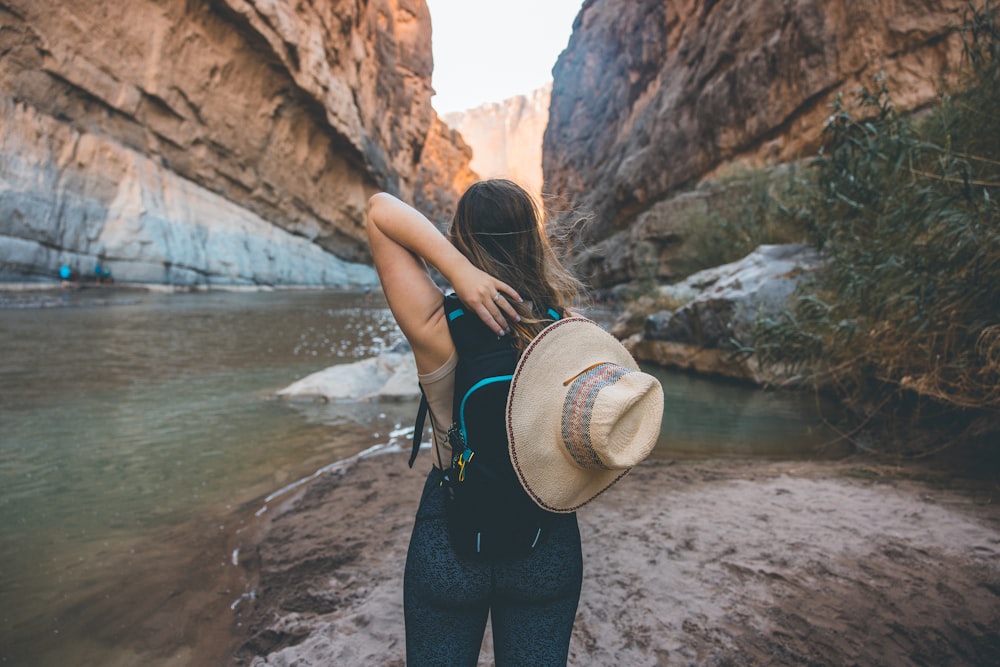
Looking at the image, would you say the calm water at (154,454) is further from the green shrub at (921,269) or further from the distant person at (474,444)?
the distant person at (474,444)

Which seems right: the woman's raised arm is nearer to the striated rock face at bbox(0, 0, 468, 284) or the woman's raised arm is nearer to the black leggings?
the black leggings

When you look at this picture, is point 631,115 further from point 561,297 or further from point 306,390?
point 561,297

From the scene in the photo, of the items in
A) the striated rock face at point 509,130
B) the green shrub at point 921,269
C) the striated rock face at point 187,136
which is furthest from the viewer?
the striated rock face at point 509,130

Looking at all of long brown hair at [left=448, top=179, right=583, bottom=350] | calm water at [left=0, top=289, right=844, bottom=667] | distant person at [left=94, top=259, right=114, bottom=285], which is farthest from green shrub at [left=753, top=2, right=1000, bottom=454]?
distant person at [left=94, top=259, right=114, bottom=285]

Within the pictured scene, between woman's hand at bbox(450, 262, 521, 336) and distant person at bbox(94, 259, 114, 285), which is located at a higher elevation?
distant person at bbox(94, 259, 114, 285)

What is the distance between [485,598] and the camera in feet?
3.65

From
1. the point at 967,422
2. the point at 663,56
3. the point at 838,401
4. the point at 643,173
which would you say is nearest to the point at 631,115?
the point at 663,56

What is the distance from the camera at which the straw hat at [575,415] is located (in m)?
0.90

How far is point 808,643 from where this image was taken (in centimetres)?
179

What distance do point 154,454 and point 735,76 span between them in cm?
2148

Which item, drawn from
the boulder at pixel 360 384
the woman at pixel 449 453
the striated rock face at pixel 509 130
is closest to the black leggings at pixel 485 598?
the woman at pixel 449 453

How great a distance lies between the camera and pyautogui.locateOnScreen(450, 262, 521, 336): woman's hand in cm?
104

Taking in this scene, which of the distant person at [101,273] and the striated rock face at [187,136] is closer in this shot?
the striated rock face at [187,136]

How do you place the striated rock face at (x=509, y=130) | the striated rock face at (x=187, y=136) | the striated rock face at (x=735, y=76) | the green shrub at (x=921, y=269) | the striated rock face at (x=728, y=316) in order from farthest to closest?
the striated rock face at (x=509, y=130) < the striated rock face at (x=187, y=136) < the striated rock face at (x=735, y=76) < the striated rock face at (x=728, y=316) < the green shrub at (x=921, y=269)
